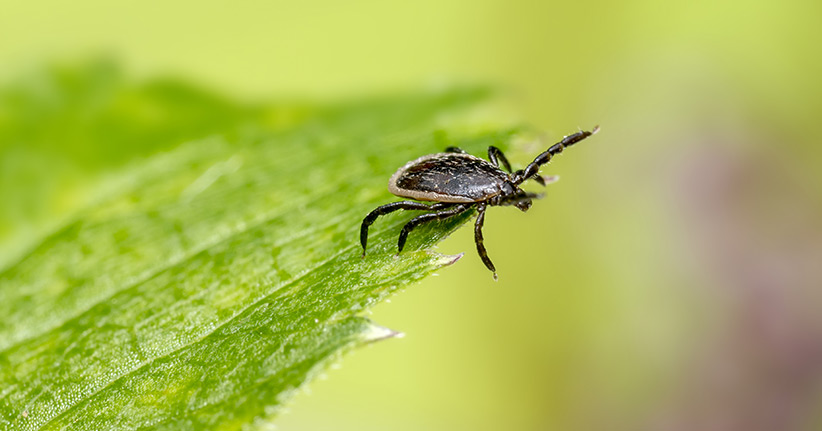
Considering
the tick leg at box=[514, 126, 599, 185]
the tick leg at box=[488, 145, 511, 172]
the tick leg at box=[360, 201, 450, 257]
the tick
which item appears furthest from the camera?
the tick leg at box=[514, 126, 599, 185]

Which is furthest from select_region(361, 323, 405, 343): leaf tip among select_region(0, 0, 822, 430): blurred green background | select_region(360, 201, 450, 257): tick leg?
select_region(0, 0, 822, 430): blurred green background

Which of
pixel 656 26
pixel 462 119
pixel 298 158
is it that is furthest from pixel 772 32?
pixel 298 158

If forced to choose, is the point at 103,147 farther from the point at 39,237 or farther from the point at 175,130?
the point at 39,237

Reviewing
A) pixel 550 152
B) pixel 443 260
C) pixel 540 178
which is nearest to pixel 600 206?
pixel 550 152

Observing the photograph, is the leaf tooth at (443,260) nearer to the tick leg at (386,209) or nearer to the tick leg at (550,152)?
the tick leg at (386,209)

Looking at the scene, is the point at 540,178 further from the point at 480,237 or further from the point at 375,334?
the point at 375,334

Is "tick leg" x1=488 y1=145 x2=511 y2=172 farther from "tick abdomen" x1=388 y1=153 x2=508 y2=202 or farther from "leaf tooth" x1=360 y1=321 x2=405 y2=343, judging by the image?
"leaf tooth" x1=360 y1=321 x2=405 y2=343
